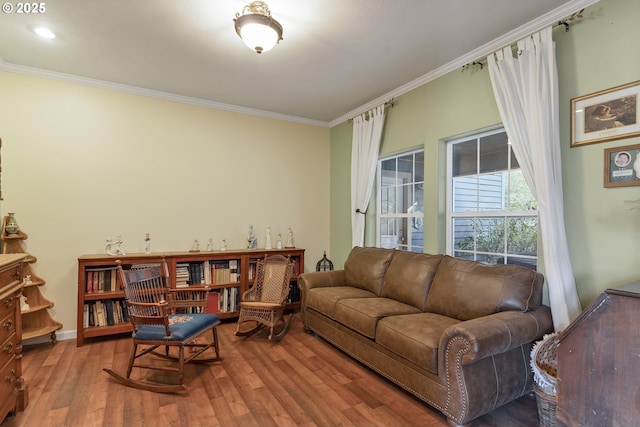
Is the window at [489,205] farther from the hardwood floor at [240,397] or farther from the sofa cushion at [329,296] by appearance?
the hardwood floor at [240,397]

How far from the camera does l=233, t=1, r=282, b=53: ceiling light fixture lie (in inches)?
86.0

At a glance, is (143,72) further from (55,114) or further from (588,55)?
(588,55)

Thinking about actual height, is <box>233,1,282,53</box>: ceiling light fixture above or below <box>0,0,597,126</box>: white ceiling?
below

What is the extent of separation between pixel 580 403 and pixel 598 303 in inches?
18.5

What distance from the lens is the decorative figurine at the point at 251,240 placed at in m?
4.34

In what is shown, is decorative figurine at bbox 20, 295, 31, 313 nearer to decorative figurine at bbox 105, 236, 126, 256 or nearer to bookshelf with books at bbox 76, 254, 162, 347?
bookshelf with books at bbox 76, 254, 162, 347

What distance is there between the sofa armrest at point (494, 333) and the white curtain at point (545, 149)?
0.70 ft

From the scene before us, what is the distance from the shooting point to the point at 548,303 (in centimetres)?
245

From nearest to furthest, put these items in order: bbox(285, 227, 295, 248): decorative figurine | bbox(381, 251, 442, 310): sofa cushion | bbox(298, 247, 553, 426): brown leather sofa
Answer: bbox(298, 247, 553, 426): brown leather sofa, bbox(381, 251, 442, 310): sofa cushion, bbox(285, 227, 295, 248): decorative figurine

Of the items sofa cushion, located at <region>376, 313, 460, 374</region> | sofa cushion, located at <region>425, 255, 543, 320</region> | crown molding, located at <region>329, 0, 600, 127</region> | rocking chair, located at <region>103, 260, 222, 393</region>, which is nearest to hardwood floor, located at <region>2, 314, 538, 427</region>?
rocking chair, located at <region>103, 260, 222, 393</region>

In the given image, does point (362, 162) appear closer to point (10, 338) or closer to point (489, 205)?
point (489, 205)

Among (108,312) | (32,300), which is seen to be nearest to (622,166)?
(108,312)

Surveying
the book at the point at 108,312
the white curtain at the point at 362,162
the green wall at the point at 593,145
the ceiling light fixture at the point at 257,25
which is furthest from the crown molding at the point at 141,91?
the green wall at the point at 593,145

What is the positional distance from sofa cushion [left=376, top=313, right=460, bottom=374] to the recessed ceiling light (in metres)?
3.59
